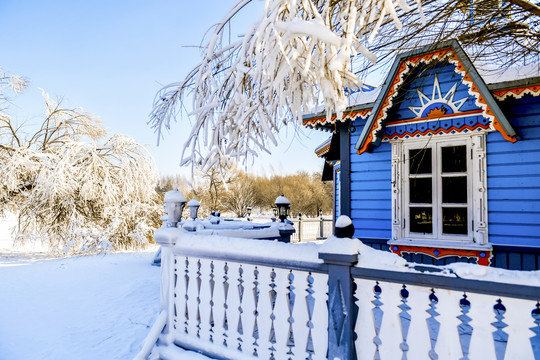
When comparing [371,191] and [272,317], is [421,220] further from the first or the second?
[272,317]

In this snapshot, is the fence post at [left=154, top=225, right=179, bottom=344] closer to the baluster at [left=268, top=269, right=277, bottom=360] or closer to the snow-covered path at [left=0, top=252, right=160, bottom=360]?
the snow-covered path at [left=0, top=252, right=160, bottom=360]

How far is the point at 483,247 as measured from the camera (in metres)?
4.22

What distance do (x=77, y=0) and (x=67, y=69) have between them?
4156 millimetres

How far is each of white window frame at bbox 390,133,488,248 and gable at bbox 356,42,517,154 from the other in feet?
0.51

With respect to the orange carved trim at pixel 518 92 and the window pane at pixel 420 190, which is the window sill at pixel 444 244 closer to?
the window pane at pixel 420 190

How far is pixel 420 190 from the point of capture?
4852mm

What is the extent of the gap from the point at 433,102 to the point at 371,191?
1.60 meters

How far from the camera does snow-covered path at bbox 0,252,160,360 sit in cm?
365

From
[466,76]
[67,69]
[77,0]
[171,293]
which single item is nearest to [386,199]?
[466,76]

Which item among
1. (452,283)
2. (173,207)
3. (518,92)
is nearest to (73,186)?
(173,207)

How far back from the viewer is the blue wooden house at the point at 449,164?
4109 millimetres

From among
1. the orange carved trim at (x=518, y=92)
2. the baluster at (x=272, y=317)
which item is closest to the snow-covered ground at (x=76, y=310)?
the baluster at (x=272, y=317)

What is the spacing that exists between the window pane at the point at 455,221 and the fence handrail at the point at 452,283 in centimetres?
295

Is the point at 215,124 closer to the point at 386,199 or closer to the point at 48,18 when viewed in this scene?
the point at 386,199
